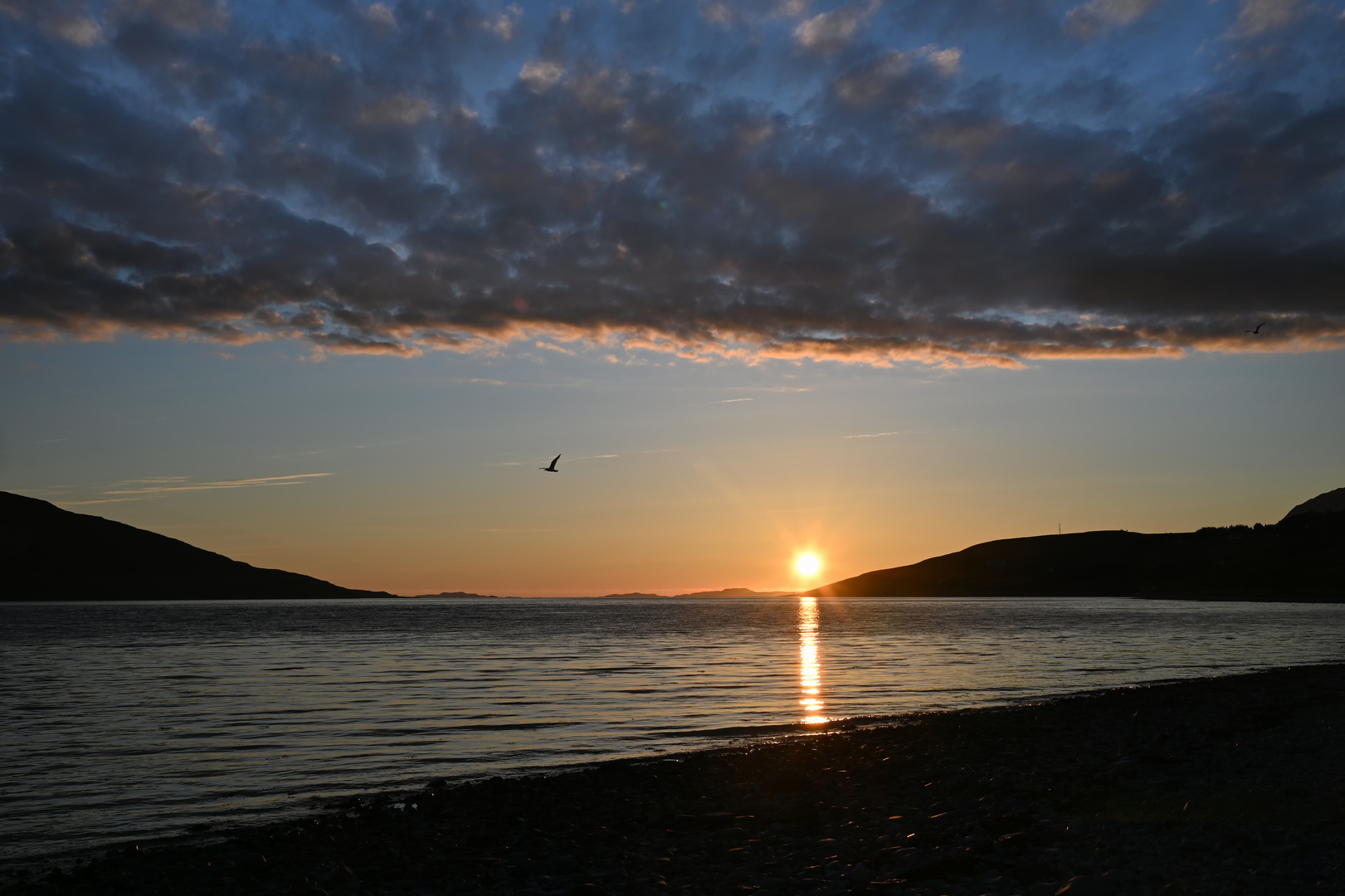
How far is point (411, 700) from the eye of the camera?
123 ft

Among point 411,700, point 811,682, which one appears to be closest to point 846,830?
point 411,700

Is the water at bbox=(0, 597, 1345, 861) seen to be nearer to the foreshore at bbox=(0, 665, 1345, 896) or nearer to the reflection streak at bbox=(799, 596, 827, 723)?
the reflection streak at bbox=(799, 596, 827, 723)

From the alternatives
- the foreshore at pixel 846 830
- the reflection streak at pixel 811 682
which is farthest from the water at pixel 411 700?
the foreshore at pixel 846 830

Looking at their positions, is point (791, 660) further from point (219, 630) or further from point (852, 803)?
point (219, 630)

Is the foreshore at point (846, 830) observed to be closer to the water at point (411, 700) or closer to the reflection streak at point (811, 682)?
the water at point (411, 700)

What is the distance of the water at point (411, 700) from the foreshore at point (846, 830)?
3634 millimetres

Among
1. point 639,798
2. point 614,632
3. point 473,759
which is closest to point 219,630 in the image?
point 614,632

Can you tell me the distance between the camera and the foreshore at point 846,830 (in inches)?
470

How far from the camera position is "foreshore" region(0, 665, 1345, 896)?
1195 cm

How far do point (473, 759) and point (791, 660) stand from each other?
3873cm

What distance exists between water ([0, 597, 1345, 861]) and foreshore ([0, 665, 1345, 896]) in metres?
3.63

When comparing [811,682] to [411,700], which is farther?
[811,682]

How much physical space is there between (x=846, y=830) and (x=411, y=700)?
26.6m

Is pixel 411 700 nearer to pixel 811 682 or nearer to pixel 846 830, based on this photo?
pixel 811 682
